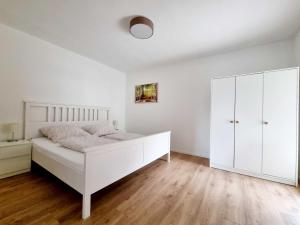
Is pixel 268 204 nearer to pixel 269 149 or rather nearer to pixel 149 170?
pixel 269 149

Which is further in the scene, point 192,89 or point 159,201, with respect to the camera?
point 192,89

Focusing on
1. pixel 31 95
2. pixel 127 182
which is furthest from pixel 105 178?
pixel 31 95

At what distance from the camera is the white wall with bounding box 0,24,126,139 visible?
2.30 m

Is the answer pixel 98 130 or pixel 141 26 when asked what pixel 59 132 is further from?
pixel 141 26

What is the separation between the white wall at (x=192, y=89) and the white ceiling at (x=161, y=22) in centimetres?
25

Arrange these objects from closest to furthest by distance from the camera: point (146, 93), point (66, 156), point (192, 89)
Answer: point (66, 156), point (192, 89), point (146, 93)

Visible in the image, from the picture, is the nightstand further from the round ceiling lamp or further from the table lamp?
the round ceiling lamp

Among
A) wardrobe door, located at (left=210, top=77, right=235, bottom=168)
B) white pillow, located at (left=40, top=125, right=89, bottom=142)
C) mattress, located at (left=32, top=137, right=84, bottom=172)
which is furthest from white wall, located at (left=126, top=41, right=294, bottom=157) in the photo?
mattress, located at (left=32, top=137, right=84, bottom=172)

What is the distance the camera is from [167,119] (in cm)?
383

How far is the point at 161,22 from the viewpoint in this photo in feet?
6.81

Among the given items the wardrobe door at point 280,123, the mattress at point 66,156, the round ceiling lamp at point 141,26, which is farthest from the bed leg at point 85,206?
the wardrobe door at point 280,123

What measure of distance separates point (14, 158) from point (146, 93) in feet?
10.4

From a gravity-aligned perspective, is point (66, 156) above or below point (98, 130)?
below

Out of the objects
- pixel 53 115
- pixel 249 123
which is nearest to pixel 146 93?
pixel 53 115
